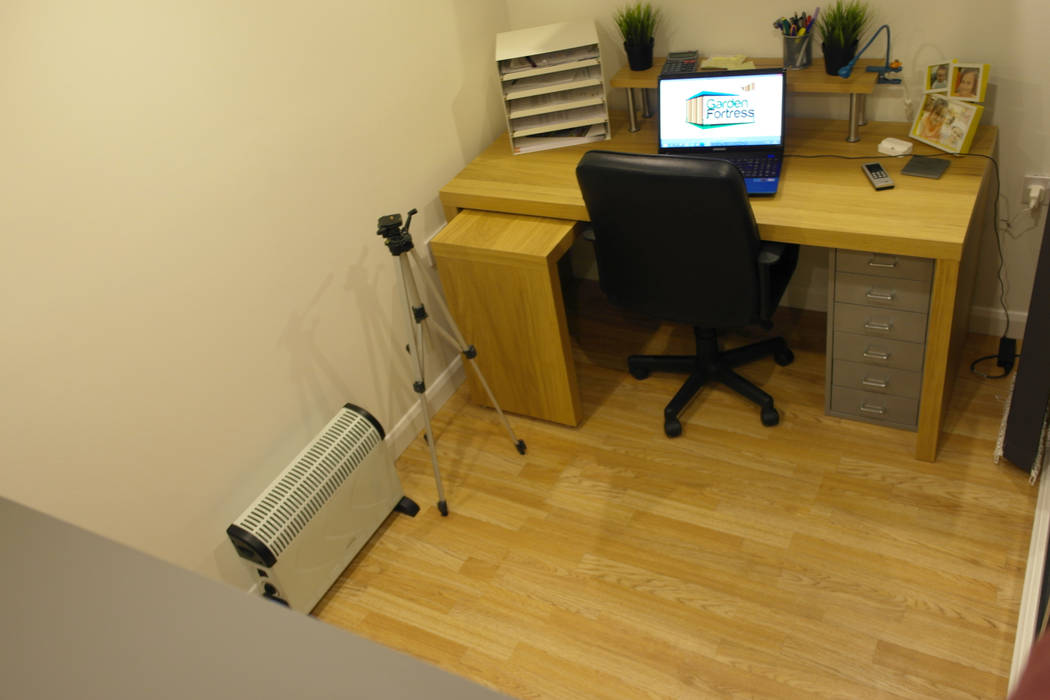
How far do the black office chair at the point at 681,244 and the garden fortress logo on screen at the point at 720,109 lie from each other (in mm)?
423

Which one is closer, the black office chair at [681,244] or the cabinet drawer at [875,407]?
the black office chair at [681,244]

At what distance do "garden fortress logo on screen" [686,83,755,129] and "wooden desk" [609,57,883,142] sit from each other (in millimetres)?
160

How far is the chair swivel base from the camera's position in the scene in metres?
2.78

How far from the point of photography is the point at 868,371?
102 inches

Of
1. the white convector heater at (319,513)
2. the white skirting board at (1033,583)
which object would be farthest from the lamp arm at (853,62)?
the white convector heater at (319,513)

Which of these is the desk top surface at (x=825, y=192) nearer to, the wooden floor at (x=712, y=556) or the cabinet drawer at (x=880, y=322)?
the cabinet drawer at (x=880, y=322)

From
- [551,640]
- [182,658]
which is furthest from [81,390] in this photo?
[182,658]

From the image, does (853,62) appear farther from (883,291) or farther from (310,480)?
(310,480)

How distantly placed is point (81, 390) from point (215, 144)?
650 mm

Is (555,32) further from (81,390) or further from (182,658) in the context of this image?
(182,658)

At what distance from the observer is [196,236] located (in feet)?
6.77

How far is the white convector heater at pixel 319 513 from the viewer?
2.25 meters

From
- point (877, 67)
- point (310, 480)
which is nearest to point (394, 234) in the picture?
point (310, 480)

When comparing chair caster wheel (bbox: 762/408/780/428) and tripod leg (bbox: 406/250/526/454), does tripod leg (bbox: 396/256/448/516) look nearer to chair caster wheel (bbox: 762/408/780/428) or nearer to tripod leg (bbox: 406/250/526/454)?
tripod leg (bbox: 406/250/526/454)
